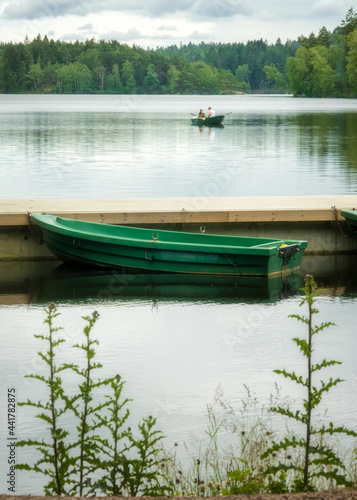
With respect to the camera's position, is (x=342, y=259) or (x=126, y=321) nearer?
(x=126, y=321)

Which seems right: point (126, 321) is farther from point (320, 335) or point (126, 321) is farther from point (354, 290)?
point (354, 290)

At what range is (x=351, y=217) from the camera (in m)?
12.9

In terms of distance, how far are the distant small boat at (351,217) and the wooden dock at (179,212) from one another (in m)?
0.23

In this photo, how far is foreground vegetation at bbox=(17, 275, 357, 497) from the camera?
464cm

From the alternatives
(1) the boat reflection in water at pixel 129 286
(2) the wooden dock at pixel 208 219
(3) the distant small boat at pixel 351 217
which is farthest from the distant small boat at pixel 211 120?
(1) the boat reflection in water at pixel 129 286

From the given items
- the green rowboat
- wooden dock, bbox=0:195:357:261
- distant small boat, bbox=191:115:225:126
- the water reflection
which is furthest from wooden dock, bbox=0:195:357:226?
distant small boat, bbox=191:115:225:126

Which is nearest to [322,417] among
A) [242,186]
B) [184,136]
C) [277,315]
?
[277,315]

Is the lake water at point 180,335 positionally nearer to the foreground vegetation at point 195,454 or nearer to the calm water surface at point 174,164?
the foreground vegetation at point 195,454

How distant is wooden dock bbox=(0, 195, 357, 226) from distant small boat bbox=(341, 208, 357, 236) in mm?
233

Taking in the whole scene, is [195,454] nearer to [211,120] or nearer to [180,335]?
[180,335]

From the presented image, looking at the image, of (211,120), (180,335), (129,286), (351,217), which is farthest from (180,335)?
(211,120)

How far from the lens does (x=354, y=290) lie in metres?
12.4

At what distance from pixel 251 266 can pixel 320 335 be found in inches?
106

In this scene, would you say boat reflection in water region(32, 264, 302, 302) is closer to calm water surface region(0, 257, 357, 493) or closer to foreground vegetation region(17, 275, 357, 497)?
calm water surface region(0, 257, 357, 493)
